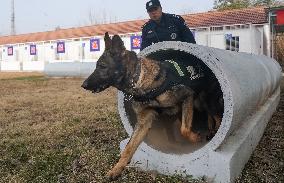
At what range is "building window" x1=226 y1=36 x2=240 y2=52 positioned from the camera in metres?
28.0

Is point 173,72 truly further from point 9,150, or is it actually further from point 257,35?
point 257,35

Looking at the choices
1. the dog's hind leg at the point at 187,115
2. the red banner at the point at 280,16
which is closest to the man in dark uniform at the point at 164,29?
the dog's hind leg at the point at 187,115

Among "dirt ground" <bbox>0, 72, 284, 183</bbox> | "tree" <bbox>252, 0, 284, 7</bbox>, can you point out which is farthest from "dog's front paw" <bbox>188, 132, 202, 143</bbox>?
"tree" <bbox>252, 0, 284, 7</bbox>

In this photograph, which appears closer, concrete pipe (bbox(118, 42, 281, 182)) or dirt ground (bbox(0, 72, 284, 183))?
concrete pipe (bbox(118, 42, 281, 182))

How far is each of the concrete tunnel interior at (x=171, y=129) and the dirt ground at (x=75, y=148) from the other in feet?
1.63

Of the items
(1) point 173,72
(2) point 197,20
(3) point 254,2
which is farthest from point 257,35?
(1) point 173,72

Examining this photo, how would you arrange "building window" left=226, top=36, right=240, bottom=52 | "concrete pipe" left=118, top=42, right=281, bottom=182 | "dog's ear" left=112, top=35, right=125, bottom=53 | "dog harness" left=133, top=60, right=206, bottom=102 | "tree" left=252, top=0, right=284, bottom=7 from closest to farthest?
"dog's ear" left=112, top=35, right=125, bottom=53, "dog harness" left=133, top=60, right=206, bottom=102, "concrete pipe" left=118, top=42, right=281, bottom=182, "building window" left=226, top=36, right=240, bottom=52, "tree" left=252, top=0, right=284, bottom=7

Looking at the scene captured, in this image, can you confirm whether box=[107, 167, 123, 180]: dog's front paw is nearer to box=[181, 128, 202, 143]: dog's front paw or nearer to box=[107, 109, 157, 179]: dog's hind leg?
box=[107, 109, 157, 179]: dog's hind leg

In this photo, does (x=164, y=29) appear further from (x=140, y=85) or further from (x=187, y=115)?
(x=140, y=85)

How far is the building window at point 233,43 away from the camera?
91.9ft

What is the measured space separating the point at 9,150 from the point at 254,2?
46.7 meters

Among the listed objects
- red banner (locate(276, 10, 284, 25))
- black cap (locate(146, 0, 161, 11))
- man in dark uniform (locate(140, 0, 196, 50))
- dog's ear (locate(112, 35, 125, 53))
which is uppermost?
red banner (locate(276, 10, 284, 25))

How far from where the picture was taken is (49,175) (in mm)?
4543

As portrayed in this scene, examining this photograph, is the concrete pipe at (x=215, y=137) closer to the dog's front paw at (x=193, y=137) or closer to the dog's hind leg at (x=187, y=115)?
the dog's front paw at (x=193, y=137)
